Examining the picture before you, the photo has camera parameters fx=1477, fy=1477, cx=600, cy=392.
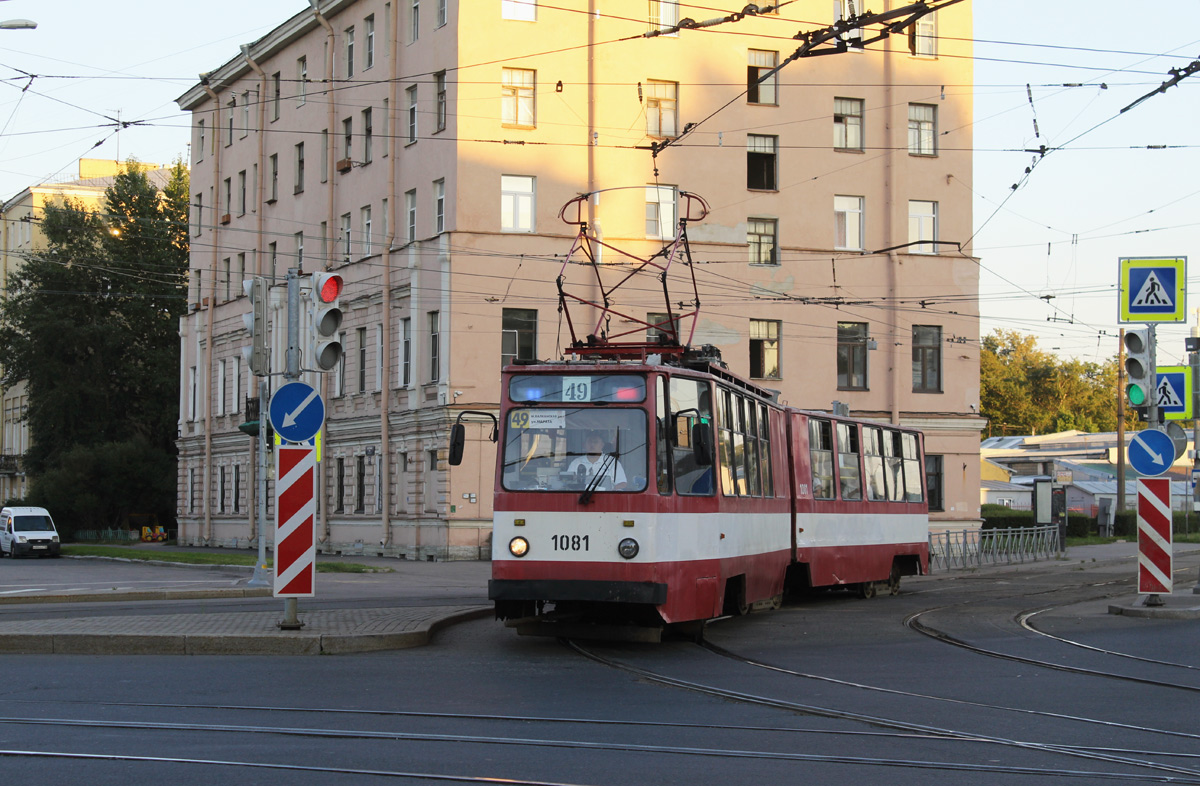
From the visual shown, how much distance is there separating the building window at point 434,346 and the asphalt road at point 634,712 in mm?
27726

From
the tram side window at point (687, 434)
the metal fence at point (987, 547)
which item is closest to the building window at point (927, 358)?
the metal fence at point (987, 547)

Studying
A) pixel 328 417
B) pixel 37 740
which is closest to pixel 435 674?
pixel 37 740

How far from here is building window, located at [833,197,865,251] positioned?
48.0m

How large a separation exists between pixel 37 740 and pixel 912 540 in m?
19.2

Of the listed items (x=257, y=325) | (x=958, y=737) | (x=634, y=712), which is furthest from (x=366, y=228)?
(x=958, y=737)

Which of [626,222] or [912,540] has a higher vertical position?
[626,222]

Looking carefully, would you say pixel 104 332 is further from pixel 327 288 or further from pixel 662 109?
pixel 327 288

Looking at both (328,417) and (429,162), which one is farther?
(328,417)

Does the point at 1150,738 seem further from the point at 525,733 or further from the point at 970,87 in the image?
the point at 970,87

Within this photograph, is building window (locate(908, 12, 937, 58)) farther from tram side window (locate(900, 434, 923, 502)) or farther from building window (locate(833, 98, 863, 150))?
tram side window (locate(900, 434, 923, 502))

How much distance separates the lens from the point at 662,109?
149 ft

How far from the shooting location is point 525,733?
30.5 feet

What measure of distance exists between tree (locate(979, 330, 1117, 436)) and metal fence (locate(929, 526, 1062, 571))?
214ft

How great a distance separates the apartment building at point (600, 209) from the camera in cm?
4381
